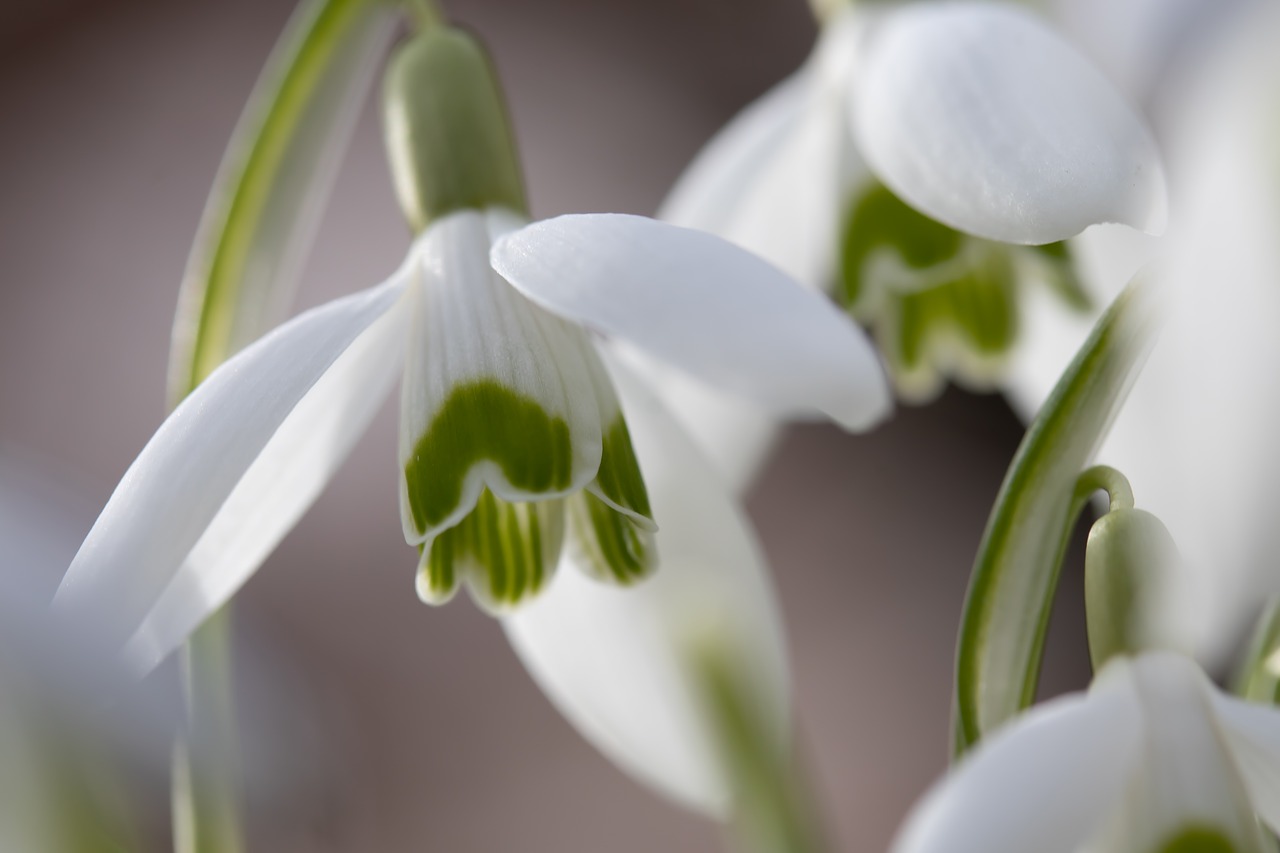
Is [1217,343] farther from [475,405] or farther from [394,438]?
[394,438]

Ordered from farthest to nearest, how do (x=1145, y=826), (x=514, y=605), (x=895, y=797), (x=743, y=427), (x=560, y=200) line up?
(x=560, y=200), (x=895, y=797), (x=743, y=427), (x=514, y=605), (x=1145, y=826)

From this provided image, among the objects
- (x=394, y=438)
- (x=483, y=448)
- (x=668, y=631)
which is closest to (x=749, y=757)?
(x=668, y=631)

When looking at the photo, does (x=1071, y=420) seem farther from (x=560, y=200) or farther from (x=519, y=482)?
(x=560, y=200)

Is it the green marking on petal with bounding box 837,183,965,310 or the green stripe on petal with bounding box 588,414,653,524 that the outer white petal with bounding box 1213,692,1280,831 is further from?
the green marking on petal with bounding box 837,183,965,310

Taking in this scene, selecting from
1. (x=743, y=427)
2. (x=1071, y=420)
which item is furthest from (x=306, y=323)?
(x=743, y=427)

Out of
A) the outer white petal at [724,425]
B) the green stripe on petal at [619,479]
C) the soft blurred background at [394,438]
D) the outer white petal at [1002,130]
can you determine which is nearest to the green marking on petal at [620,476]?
the green stripe on petal at [619,479]

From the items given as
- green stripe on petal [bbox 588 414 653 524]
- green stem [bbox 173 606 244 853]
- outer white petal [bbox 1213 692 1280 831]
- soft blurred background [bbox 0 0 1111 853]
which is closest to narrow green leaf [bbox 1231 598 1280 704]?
outer white petal [bbox 1213 692 1280 831]
